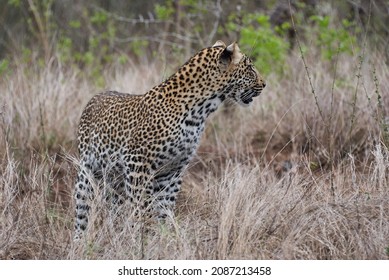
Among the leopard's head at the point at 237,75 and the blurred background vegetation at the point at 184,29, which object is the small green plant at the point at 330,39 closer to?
the blurred background vegetation at the point at 184,29

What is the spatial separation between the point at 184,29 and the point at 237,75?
6.76 m

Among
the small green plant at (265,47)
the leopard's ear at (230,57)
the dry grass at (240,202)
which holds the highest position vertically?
the leopard's ear at (230,57)

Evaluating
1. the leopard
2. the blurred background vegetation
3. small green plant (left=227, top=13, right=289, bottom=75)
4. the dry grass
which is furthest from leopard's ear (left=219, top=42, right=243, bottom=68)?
small green plant (left=227, top=13, right=289, bottom=75)

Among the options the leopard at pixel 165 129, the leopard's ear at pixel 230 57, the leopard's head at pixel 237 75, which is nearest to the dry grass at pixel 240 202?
the leopard at pixel 165 129

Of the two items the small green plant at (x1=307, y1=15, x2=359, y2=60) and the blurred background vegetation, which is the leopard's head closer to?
the blurred background vegetation

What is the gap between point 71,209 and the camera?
7250 mm

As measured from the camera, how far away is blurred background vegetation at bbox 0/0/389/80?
1030cm

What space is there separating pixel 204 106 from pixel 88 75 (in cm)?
497

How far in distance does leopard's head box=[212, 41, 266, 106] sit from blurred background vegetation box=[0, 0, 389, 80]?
16.4 inches

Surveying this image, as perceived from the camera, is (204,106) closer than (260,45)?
Yes

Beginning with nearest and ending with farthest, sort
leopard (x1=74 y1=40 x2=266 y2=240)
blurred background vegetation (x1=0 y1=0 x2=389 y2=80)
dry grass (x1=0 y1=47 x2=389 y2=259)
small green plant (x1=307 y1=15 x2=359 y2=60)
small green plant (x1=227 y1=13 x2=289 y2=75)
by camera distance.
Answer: dry grass (x1=0 y1=47 x2=389 y2=259) → leopard (x1=74 y1=40 x2=266 y2=240) → small green plant (x1=307 y1=15 x2=359 y2=60) → small green plant (x1=227 y1=13 x2=289 y2=75) → blurred background vegetation (x1=0 y1=0 x2=389 y2=80)

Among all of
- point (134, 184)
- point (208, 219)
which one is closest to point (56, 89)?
point (134, 184)

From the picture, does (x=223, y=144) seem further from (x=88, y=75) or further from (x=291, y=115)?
(x=88, y=75)

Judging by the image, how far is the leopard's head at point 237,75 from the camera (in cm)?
675
